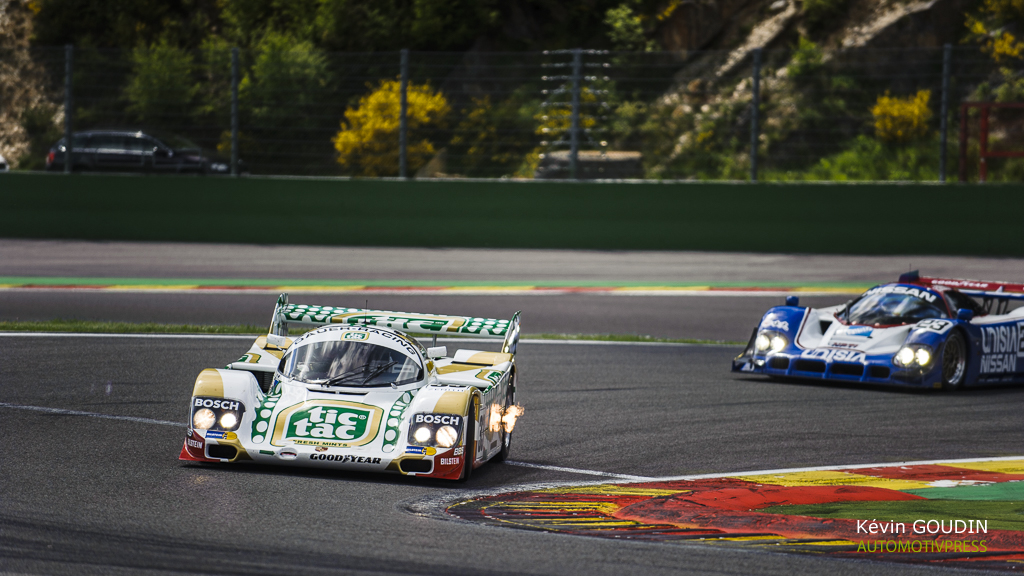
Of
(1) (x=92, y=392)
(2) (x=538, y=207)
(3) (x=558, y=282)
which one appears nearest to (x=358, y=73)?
(2) (x=538, y=207)

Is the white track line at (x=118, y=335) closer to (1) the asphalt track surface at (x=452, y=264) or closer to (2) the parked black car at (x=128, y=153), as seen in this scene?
(1) the asphalt track surface at (x=452, y=264)

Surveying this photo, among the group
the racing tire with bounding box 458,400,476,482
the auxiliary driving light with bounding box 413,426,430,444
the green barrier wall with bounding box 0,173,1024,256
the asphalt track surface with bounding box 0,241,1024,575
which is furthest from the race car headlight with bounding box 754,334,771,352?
the green barrier wall with bounding box 0,173,1024,256

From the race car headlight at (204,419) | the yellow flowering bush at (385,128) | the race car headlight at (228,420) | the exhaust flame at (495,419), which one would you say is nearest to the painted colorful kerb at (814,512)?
the exhaust flame at (495,419)

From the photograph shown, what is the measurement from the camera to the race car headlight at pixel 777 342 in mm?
11422

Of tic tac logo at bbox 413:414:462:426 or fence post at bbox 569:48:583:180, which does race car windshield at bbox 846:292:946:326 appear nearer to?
tic tac logo at bbox 413:414:462:426

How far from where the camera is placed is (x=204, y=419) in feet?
23.3

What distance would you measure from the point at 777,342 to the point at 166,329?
6.41m

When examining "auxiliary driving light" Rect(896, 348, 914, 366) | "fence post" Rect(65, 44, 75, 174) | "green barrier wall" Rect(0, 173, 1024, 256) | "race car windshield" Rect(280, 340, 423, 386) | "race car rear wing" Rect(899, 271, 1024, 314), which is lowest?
"auxiliary driving light" Rect(896, 348, 914, 366)

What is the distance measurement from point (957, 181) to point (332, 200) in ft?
36.7

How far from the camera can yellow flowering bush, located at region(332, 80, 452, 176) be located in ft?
70.3

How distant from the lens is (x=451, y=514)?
20.2 ft

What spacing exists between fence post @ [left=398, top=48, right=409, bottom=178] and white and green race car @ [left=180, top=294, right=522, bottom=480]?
536 inches

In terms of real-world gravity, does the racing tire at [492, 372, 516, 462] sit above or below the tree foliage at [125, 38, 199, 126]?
below

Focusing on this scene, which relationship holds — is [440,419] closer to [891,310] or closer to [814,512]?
[814,512]
